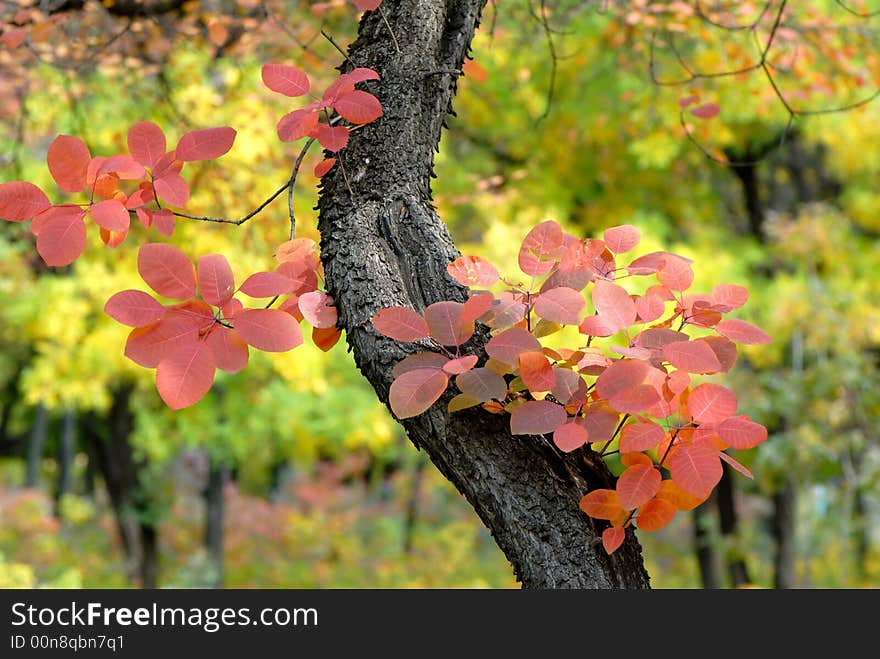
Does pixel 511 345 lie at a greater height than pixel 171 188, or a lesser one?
lesser

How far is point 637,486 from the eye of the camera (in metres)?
1.16

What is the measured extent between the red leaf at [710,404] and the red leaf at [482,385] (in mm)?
259

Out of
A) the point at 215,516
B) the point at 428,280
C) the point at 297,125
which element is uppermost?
the point at 297,125

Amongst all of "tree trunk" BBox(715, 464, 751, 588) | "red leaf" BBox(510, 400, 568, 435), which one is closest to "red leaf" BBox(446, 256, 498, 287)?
"red leaf" BBox(510, 400, 568, 435)

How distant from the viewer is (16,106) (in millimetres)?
4855

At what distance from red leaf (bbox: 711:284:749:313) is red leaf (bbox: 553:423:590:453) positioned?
0.33 meters

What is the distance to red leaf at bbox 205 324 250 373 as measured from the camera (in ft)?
3.68

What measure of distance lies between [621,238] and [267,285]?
552 millimetres

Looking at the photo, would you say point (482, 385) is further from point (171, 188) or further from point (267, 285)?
point (171, 188)

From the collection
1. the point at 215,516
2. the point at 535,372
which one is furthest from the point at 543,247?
the point at 215,516

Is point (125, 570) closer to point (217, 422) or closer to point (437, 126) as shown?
point (217, 422)

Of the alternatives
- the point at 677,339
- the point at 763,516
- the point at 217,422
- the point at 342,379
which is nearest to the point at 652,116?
the point at 677,339

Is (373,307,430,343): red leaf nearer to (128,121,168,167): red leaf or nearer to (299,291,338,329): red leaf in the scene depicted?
(299,291,338,329): red leaf

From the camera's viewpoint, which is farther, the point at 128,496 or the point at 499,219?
the point at 128,496
